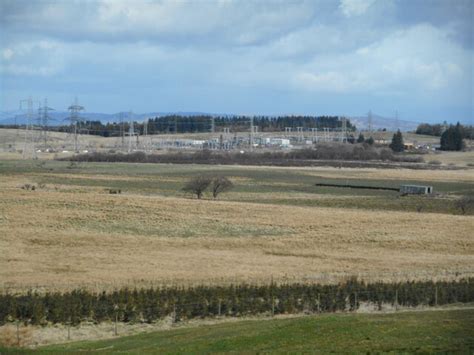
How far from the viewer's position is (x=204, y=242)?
152ft

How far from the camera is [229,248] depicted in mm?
44719

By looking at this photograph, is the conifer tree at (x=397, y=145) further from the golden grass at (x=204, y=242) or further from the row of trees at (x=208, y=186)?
the golden grass at (x=204, y=242)

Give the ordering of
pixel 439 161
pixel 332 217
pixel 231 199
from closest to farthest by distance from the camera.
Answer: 1. pixel 332 217
2. pixel 231 199
3. pixel 439 161

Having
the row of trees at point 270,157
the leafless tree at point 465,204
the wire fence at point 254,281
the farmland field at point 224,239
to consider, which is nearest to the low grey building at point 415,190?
the farmland field at point 224,239

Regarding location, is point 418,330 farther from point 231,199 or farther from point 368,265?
point 231,199

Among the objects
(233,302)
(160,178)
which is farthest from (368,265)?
(160,178)

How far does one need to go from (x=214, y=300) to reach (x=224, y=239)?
18516 millimetres

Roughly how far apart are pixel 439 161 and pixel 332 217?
3452 inches

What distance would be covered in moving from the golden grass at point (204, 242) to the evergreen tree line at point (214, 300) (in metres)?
3.50

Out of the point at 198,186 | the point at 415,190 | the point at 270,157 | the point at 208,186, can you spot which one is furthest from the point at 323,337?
the point at 270,157

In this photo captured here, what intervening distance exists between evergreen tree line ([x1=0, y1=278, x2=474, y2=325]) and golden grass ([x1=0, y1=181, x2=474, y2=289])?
3502 millimetres

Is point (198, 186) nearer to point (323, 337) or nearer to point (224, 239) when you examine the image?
point (224, 239)

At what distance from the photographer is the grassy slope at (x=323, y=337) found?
18.8 metres

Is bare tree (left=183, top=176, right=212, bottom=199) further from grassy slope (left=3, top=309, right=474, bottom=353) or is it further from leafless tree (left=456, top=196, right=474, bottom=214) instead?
grassy slope (left=3, top=309, right=474, bottom=353)
